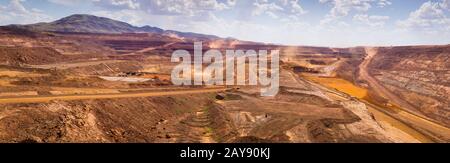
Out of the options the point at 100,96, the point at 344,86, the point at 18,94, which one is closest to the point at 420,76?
the point at 344,86

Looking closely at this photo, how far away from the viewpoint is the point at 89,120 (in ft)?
122

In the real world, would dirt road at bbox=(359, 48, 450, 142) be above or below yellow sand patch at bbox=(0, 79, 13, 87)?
below

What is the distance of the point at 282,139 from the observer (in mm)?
38406

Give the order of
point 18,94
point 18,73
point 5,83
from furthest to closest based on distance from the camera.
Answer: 1. point 18,73
2. point 5,83
3. point 18,94

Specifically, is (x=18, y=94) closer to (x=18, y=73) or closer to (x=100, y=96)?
(x=100, y=96)

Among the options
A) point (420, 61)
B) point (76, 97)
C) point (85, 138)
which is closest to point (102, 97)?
point (76, 97)

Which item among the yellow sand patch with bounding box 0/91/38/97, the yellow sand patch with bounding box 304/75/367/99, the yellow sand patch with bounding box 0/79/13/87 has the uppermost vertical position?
the yellow sand patch with bounding box 0/79/13/87

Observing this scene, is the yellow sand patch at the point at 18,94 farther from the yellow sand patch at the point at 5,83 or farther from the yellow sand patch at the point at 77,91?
the yellow sand patch at the point at 5,83

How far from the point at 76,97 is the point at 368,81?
86.8 metres

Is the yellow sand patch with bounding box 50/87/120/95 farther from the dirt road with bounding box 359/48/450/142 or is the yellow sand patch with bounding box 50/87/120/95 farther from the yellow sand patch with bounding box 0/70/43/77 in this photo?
the dirt road with bounding box 359/48/450/142

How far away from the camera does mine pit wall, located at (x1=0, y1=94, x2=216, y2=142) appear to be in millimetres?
31453

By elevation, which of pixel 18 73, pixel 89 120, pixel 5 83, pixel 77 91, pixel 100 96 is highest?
pixel 18 73

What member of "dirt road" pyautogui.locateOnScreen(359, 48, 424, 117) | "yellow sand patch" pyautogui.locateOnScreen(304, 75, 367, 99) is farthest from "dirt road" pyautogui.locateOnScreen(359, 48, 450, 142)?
"yellow sand patch" pyautogui.locateOnScreen(304, 75, 367, 99)

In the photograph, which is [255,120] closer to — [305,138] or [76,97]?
[305,138]
